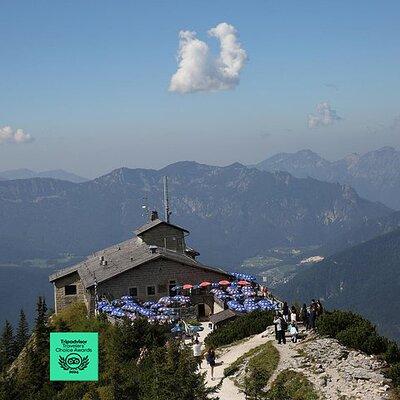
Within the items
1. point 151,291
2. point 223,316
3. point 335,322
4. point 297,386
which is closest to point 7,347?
point 151,291

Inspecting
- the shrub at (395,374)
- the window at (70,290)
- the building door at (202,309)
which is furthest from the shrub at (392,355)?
the window at (70,290)

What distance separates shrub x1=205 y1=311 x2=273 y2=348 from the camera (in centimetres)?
3359

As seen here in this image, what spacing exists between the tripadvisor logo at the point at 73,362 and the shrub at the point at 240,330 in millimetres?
18388

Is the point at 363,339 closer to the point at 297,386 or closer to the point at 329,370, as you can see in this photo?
the point at 329,370

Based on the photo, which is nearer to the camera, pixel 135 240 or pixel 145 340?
pixel 145 340

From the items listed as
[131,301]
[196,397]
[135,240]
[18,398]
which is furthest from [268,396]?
[135,240]

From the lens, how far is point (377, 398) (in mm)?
20859

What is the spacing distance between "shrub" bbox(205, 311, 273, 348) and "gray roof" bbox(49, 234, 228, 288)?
15.0 metres

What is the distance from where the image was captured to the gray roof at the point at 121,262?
49062 millimetres

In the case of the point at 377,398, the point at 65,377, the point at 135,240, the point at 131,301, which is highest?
the point at 135,240

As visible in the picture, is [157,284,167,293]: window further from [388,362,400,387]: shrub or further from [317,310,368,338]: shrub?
[388,362,400,387]: shrub

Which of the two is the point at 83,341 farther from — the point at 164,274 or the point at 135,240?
the point at 135,240

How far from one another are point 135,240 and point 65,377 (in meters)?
49.6

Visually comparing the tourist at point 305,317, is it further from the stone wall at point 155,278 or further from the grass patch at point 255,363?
the stone wall at point 155,278
